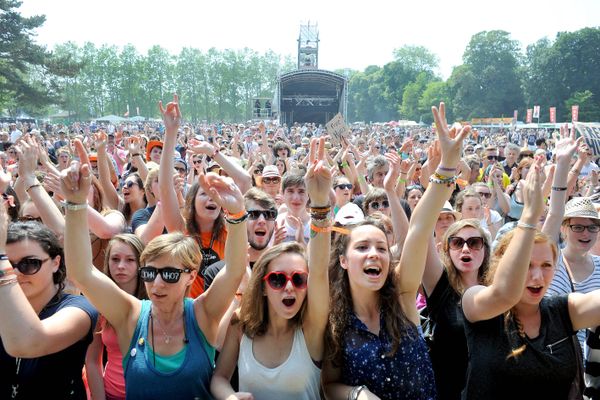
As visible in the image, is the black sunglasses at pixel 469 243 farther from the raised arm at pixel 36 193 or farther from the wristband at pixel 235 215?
the raised arm at pixel 36 193

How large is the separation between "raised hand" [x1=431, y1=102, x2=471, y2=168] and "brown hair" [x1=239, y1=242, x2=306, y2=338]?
83 centimetres

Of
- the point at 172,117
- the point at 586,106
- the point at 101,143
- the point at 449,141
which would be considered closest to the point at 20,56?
the point at 101,143

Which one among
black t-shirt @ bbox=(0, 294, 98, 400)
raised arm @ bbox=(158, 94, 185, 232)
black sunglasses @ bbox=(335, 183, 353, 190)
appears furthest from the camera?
black sunglasses @ bbox=(335, 183, 353, 190)

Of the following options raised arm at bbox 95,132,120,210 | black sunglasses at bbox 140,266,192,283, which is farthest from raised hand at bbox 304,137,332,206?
raised arm at bbox 95,132,120,210

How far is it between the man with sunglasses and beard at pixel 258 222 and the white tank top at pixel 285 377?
1.20 meters

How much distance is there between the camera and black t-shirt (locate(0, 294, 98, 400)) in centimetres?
212

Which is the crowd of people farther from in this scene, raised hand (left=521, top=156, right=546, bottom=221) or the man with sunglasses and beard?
the man with sunglasses and beard

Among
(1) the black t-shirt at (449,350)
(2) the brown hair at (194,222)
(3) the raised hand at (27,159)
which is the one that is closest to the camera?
(1) the black t-shirt at (449,350)

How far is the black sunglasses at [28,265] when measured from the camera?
2.27 metres

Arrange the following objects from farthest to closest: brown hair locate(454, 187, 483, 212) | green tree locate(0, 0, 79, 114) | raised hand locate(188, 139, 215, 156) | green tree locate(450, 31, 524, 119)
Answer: green tree locate(450, 31, 524, 119)
green tree locate(0, 0, 79, 114)
brown hair locate(454, 187, 483, 212)
raised hand locate(188, 139, 215, 156)

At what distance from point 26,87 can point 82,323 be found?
35429mm

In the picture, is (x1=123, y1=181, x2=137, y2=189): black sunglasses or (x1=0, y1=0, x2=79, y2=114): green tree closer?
(x1=123, y1=181, x2=137, y2=189): black sunglasses

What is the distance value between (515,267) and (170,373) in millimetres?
1584

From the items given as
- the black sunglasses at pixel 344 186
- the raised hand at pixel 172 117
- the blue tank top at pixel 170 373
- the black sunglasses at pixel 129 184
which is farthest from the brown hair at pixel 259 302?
the black sunglasses at pixel 344 186
